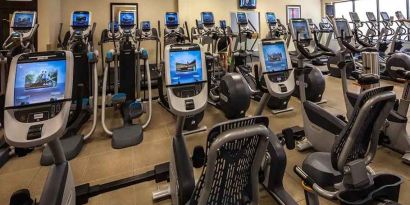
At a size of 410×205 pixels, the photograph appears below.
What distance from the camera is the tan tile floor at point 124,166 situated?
7.08 ft

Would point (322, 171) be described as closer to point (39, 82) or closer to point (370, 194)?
point (370, 194)

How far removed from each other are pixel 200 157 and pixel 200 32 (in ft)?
18.7

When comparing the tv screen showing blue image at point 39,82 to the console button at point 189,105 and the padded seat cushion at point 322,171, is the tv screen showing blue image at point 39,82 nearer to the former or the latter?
the console button at point 189,105

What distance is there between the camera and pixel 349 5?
34.9ft

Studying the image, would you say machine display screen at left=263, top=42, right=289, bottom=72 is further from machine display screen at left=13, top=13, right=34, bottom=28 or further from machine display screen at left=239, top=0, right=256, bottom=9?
machine display screen at left=239, top=0, right=256, bottom=9

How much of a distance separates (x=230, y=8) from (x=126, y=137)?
7305mm

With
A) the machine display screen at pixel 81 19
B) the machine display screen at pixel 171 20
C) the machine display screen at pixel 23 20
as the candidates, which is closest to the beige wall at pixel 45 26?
the machine display screen at pixel 81 19

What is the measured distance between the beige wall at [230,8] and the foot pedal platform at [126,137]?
566 centimetres

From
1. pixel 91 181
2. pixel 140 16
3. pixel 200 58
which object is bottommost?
pixel 91 181

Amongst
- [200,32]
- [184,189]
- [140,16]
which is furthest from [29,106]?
[140,16]

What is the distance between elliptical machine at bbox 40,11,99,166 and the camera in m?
2.88

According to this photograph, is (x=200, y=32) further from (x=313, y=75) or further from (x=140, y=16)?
(x=313, y=75)

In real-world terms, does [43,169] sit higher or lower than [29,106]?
lower

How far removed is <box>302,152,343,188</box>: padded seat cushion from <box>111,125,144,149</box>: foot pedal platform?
6.73ft
